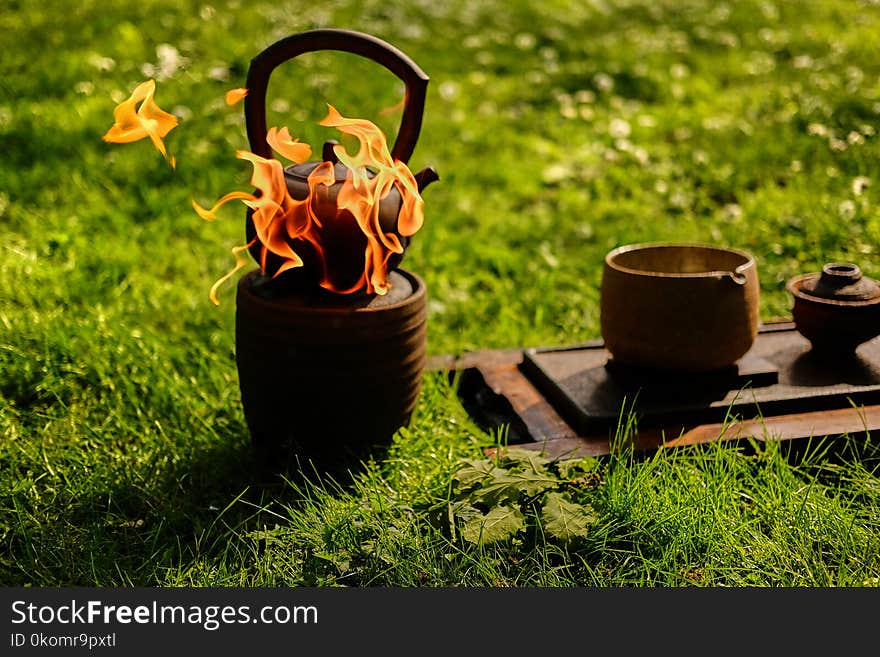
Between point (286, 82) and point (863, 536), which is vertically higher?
point (286, 82)

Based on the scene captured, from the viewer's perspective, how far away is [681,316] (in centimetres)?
284

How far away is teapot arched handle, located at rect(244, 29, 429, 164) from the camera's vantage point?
2.67 meters

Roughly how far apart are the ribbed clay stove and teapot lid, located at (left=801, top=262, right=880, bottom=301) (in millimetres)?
1277

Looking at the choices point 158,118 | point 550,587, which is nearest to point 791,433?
point 550,587

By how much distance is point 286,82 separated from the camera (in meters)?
5.91

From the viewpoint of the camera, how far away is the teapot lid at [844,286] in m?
3.00

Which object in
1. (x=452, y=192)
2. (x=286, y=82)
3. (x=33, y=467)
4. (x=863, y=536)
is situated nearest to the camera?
(x=863, y=536)

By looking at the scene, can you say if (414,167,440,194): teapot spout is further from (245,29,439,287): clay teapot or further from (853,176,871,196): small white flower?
(853,176,871,196): small white flower

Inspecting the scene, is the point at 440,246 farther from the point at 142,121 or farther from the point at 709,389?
the point at 142,121

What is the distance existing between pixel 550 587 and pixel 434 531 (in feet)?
1.13

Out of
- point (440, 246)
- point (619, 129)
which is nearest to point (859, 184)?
point (619, 129)

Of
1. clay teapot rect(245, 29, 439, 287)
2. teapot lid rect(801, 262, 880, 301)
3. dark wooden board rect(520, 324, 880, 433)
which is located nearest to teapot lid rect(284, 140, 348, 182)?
clay teapot rect(245, 29, 439, 287)

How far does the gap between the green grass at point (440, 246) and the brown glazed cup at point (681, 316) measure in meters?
0.30

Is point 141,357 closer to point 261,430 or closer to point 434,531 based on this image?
point 261,430
